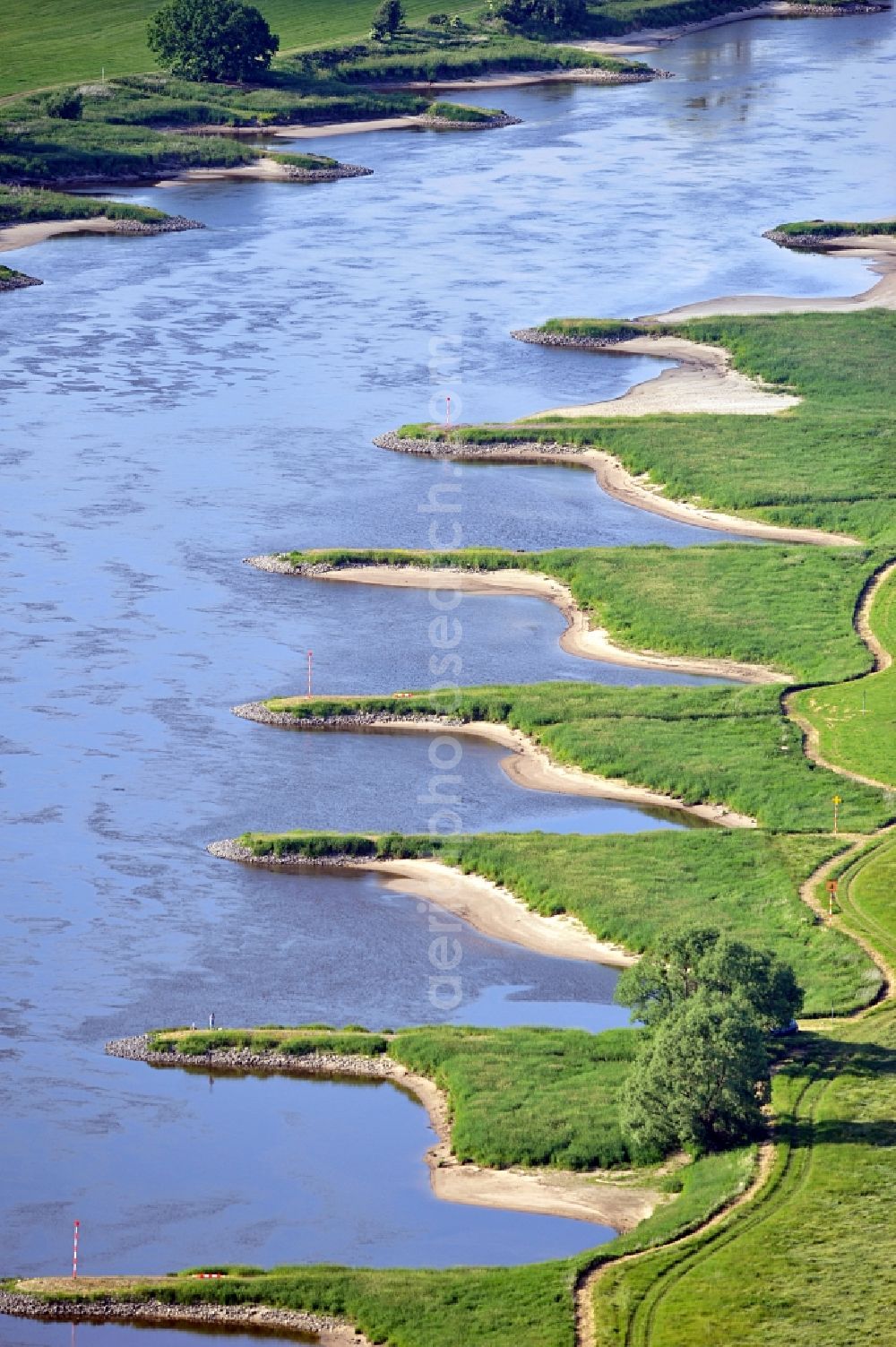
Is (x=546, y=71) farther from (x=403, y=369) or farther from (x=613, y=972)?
(x=613, y=972)

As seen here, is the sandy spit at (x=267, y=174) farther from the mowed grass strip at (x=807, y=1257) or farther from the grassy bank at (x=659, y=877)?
the mowed grass strip at (x=807, y=1257)

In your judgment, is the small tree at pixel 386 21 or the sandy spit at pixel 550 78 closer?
the sandy spit at pixel 550 78

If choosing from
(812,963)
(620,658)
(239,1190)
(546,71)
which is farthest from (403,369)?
(546,71)

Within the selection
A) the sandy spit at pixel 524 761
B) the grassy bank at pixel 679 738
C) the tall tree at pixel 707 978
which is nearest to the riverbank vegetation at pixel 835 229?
the grassy bank at pixel 679 738

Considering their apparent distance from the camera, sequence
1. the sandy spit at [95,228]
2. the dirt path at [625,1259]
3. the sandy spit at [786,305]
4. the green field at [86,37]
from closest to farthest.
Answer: the dirt path at [625,1259]
the sandy spit at [786,305]
the sandy spit at [95,228]
the green field at [86,37]

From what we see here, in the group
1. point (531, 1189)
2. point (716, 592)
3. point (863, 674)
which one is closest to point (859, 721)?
point (863, 674)

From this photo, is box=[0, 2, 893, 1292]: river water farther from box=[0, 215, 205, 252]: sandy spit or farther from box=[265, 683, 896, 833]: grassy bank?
box=[0, 215, 205, 252]: sandy spit
